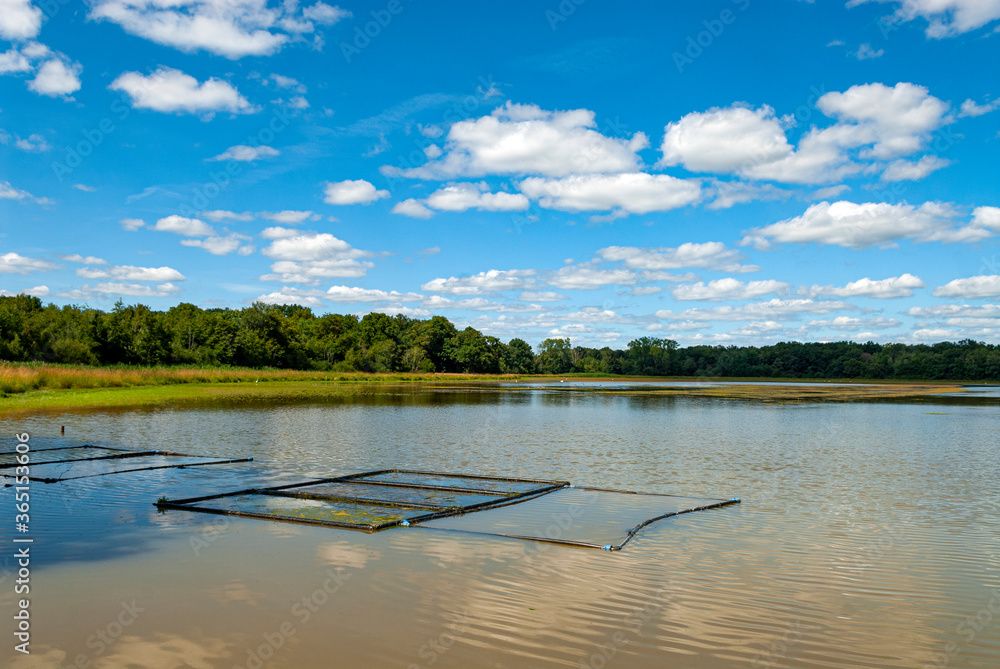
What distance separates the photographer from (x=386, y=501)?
10.7 meters

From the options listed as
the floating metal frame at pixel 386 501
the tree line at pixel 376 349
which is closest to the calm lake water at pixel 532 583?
the floating metal frame at pixel 386 501

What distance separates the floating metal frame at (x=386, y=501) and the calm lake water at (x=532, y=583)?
260 millimetres

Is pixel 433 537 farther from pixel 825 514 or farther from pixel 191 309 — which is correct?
pixel 191 309

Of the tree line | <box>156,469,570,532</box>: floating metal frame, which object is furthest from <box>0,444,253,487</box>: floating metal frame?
the tree line

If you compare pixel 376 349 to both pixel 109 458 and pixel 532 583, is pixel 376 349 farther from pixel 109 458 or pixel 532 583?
pixel 532 583

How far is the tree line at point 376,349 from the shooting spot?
219 ft

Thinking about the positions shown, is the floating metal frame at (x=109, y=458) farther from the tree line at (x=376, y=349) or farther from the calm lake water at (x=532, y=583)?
the tree line at (x=376, y=349)

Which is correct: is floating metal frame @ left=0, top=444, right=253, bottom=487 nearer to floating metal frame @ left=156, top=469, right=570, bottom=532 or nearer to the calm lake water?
the calm lake water

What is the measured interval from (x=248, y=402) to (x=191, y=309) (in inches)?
2928

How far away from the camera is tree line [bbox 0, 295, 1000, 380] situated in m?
66.6

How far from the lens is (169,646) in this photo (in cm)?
519

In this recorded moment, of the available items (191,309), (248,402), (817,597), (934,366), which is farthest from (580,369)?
(817,597)

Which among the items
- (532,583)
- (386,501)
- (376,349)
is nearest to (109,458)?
(386,501)

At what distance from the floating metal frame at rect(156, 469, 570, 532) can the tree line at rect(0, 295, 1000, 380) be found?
186ft
